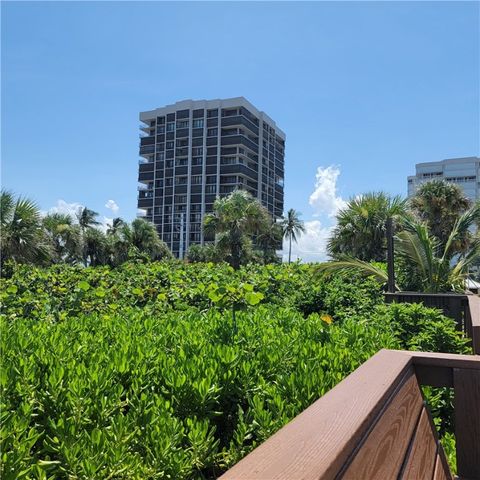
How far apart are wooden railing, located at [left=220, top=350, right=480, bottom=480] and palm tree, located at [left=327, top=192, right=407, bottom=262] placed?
60.3 ft

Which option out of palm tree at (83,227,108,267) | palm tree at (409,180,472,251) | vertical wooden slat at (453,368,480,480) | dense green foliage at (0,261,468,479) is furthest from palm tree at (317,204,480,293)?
palm tree at (83,227,108,267)

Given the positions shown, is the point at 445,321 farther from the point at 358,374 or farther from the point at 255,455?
the point at 255,455

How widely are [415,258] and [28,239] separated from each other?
34.6 ft

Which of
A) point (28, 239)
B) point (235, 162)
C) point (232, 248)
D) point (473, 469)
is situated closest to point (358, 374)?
point (473, 469)

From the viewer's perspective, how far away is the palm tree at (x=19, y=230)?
12.9 metres

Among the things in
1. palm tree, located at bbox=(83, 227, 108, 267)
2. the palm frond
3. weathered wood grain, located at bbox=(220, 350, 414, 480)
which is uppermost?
palm tree, located at bbox=(83, 227, 108, 267)

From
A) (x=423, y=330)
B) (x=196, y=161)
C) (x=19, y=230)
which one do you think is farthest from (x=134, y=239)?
(x=196, y=161)

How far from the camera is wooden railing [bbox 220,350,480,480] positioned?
2.95ft

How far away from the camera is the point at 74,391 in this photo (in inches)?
69.6

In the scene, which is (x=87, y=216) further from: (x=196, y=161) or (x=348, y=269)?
(x=348, y=269)

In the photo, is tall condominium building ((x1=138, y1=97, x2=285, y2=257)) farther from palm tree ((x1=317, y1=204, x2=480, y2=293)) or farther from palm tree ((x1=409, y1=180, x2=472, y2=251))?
palm tree ((x1=317, y1=204, x2=480, y2=293))

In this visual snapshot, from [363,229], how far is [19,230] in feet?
47.3

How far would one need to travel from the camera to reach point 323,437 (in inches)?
40.1

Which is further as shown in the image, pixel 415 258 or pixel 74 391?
pixel 415 258
